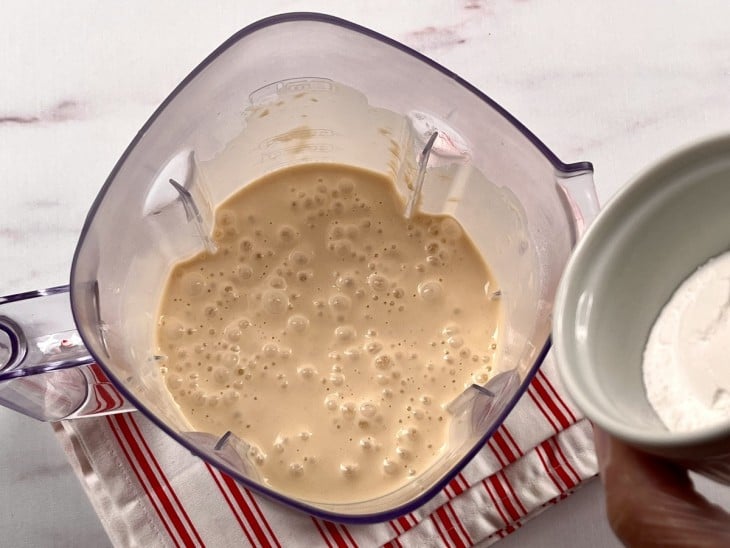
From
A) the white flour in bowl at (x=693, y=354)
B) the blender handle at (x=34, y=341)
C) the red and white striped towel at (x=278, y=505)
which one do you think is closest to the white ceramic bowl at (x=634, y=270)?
the white flour in bowl at (x=693, y=354)

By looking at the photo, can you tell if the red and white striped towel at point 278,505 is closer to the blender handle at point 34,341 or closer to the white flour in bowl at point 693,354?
the blender handle at point 34,341

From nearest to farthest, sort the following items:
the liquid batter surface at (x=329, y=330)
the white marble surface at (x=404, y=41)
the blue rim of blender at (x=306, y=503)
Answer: the blue rim of blender at (x=306, y=503), the liquid batter surface at (x=329, y=330), the white marble surface at (x=404, y=41)

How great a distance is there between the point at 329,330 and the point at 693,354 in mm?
354

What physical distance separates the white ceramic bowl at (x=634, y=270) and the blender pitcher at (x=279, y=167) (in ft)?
0.33

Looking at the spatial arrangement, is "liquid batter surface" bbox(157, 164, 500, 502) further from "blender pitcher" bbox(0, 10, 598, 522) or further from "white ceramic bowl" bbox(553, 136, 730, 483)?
"white ceramic bowl" bbox(553, 136, 730, 483)

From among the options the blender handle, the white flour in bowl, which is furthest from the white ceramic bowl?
the blender handle

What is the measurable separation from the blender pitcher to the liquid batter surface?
2 centimetres

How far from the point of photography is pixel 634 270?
54 centimetres

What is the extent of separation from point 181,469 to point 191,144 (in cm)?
29

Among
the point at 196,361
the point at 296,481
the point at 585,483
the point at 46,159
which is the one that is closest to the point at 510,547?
the point at 585,483

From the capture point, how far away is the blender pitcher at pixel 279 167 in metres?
0.65

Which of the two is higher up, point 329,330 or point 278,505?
point 329,330

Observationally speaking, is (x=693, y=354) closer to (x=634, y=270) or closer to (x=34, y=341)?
(x=634, y=270)

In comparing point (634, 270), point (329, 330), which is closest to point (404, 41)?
point (329, 330)
